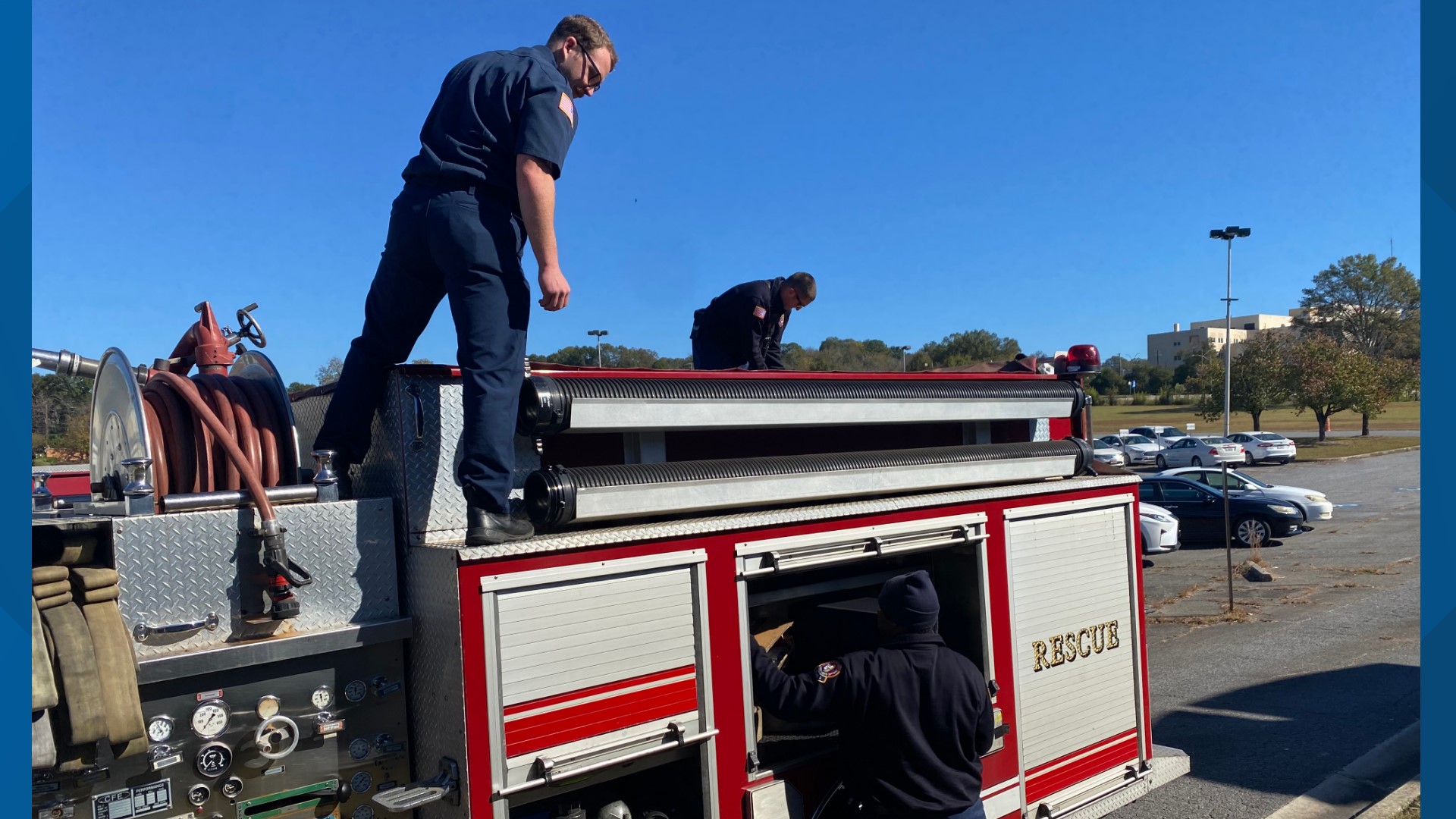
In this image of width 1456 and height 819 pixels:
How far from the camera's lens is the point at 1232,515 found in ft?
60.4

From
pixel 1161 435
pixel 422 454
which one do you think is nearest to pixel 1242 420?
pixel 1161 435

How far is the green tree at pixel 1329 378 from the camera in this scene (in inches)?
1944

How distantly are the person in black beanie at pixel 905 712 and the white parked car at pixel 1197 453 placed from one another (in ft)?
117

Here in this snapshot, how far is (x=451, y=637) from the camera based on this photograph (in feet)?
8.69

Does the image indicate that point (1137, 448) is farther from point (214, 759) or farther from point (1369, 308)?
point (1369, 308)

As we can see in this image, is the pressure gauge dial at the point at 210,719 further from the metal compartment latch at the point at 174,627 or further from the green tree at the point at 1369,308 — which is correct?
the green tree at the point at 1369,308

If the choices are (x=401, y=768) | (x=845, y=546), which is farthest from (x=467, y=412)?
(x=845, y=546)

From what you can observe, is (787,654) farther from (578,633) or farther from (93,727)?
(93,727)

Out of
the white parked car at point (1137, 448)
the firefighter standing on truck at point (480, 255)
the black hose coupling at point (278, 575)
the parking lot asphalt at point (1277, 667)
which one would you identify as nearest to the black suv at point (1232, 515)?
Answer: the parking lot asphalt at point (1277, 667)

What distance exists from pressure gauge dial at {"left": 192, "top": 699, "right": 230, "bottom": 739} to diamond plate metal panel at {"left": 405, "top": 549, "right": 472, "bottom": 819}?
19.7 inches

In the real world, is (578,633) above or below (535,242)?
below

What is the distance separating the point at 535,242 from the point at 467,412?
0.53m

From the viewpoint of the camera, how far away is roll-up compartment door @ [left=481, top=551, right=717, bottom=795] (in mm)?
2680

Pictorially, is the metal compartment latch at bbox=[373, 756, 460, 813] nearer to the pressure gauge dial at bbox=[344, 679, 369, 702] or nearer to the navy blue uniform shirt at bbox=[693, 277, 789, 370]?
the pressure gauge dial at bbox=[344, 679, 369, 702]
